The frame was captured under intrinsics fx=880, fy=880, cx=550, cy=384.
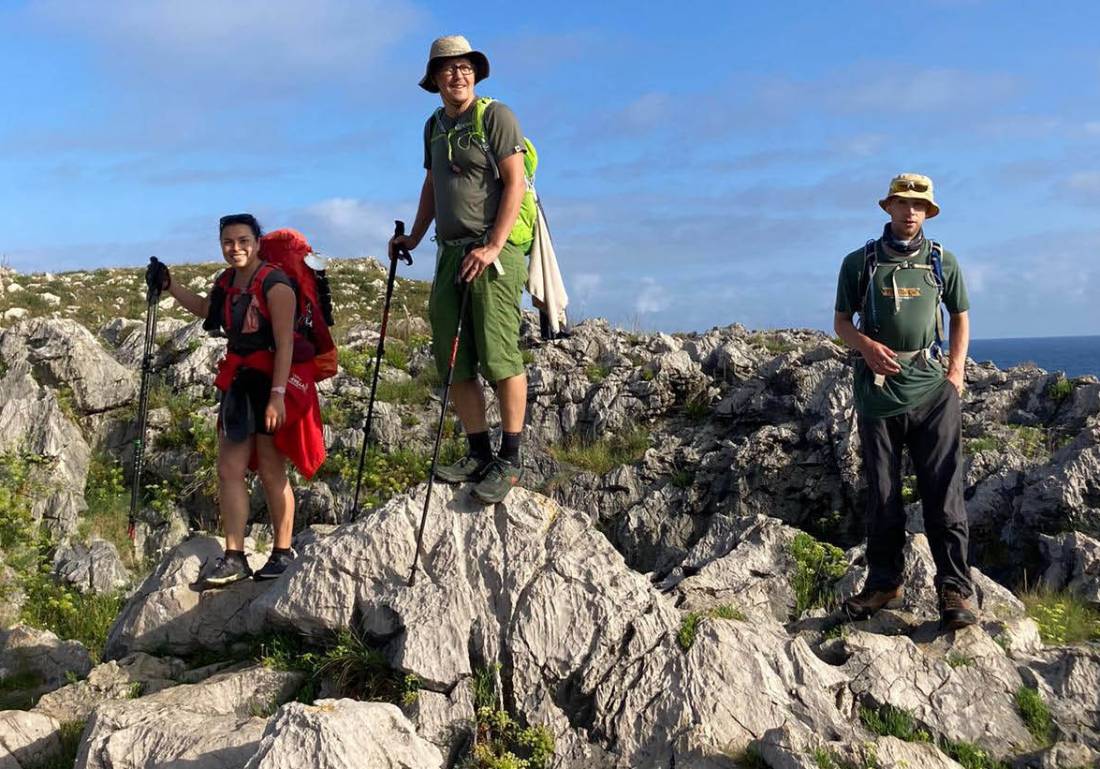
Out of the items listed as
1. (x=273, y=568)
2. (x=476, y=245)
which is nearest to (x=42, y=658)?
(x=273, y=568)

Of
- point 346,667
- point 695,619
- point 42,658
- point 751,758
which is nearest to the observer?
point 751,758

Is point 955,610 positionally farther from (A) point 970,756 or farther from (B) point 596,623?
(B) point 596,623

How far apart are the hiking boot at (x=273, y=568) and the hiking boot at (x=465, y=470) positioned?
1598mm

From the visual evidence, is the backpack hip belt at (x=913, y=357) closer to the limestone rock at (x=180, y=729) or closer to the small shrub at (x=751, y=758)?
the small shrub at (x=751, y=758)

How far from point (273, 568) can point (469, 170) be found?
3447 mm

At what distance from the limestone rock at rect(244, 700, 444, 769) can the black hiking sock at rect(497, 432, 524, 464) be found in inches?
80.6

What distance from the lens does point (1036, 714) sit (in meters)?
5.55

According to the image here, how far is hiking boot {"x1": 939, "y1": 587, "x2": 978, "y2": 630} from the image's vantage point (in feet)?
20.2

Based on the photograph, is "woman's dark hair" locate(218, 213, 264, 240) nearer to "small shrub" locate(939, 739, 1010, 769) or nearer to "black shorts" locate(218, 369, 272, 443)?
"black shorts" locate(218, 369, 272, 443)

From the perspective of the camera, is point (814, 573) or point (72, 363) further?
point (72, 363)

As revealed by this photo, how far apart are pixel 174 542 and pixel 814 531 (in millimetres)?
8282

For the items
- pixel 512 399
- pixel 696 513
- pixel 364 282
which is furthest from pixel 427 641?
pixel 364 282

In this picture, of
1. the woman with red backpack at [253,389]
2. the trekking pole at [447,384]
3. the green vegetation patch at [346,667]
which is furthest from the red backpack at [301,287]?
the green vegetation patch at [346,667]

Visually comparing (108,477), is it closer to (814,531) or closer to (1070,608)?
(814,531)
